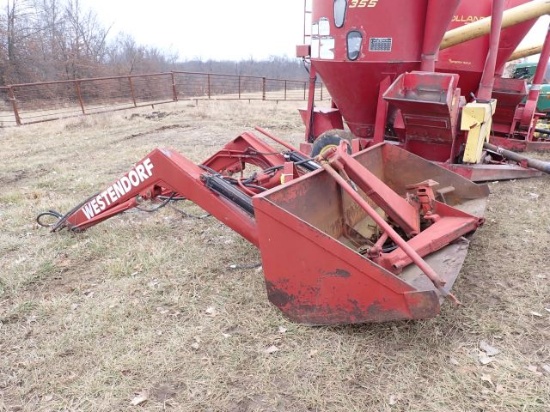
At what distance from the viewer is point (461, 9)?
563 centimetres

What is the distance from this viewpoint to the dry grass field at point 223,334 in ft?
7.21

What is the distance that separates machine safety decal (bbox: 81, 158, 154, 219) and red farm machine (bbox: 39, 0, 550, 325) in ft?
0.04

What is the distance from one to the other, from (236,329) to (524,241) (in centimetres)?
266

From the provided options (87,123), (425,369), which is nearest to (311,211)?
(425,369)

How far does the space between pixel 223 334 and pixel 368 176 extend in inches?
57.5

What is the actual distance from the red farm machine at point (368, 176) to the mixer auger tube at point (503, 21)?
2 centimetres

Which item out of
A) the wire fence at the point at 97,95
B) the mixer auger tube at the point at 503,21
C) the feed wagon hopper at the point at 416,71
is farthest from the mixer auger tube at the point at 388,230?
the wire fence at the point at 97,95

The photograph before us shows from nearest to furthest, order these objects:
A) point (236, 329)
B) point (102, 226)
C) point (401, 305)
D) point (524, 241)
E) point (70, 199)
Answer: point (401, 305), point (236, 329), point (524, 241), point (102, 226), point (70, 199)

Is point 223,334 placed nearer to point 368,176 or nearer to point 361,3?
point 368,176

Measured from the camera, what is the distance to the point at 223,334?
2.67m

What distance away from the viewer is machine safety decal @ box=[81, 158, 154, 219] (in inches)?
130

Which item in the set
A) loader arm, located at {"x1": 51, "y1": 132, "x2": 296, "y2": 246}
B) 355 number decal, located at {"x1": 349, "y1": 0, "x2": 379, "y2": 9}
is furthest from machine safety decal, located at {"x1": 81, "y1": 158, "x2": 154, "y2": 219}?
355 number decal, located at {"x1": 349, "y1": 0, "x2": 379, "y2": 9}

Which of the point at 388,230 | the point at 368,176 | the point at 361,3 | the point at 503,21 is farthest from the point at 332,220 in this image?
the point at 503,21

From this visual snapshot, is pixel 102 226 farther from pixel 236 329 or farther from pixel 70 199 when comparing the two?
pixel 236 329
